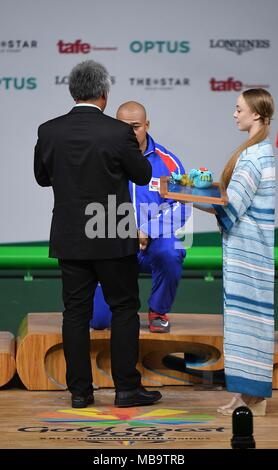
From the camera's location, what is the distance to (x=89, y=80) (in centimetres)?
443

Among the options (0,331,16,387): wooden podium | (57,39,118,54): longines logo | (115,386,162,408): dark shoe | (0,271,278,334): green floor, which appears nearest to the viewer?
(115,386,162,408): dark shoe

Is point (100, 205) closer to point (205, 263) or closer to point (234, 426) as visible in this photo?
point (234, 426)

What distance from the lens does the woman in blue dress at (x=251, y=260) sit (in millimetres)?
4402

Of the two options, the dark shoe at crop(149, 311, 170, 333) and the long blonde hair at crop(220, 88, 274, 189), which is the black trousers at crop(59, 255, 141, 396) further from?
the long blonde hair at crop(220, 88, 274, 189)

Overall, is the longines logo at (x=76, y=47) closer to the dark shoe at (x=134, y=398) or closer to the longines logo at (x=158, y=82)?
the longines logo at (x=158, y=82)

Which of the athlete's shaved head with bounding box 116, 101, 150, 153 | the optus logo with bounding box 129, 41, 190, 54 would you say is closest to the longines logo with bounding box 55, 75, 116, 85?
the optus logo with bounding box 129, 41, 190, 54

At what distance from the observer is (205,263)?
6.92 m

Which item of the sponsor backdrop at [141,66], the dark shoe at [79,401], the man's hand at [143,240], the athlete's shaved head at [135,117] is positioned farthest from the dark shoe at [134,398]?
the sponsor backdrop at [141,66]

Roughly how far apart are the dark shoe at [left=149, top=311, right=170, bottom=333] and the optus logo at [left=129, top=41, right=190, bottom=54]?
8.21ft

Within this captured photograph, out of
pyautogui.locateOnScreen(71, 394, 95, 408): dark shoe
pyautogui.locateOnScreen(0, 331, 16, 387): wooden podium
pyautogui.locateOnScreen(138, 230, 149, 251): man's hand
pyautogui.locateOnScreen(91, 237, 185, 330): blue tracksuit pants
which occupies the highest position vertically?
pyautogui.locateOnScreen(138, 230, 149, 251): man's hand

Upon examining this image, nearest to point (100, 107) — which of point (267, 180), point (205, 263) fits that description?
point (267, 180)

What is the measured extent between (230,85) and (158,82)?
0.45m

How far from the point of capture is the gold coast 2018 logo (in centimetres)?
410

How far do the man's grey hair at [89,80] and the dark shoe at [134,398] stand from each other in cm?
118
